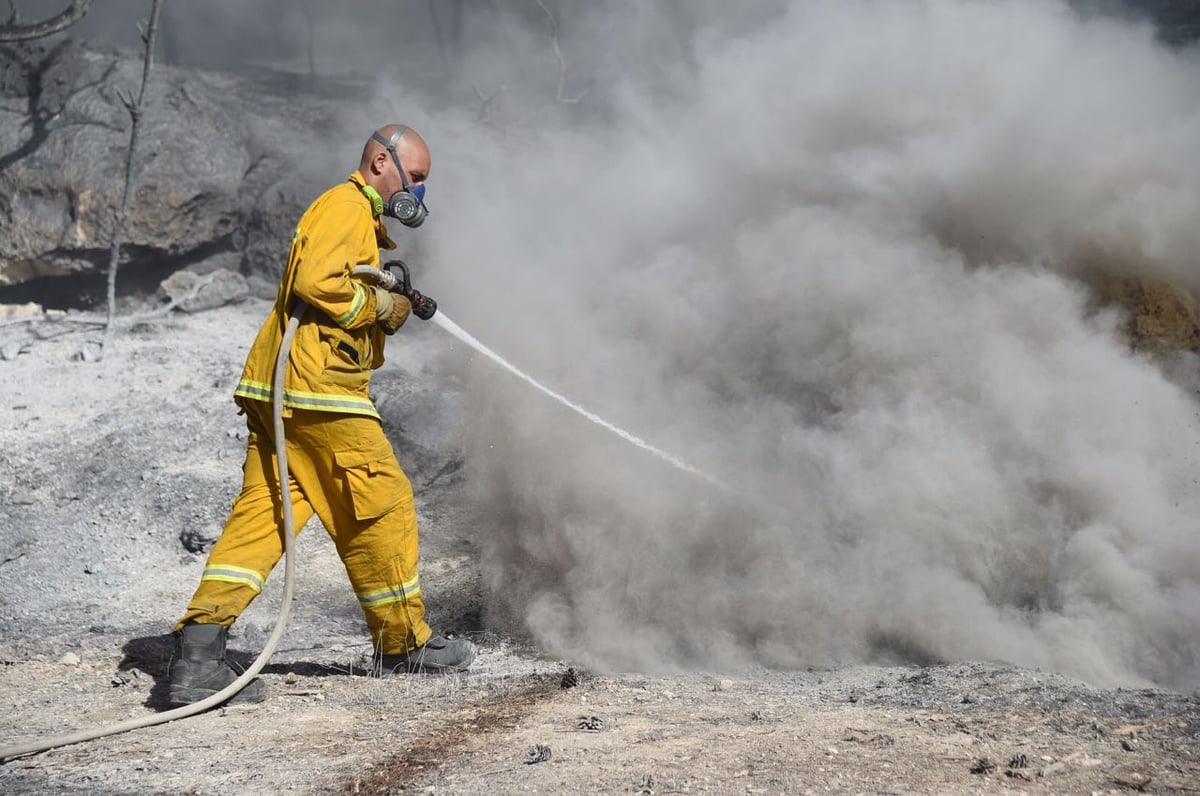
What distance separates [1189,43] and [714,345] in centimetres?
485

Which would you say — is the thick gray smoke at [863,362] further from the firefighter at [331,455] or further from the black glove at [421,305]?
the black glove at [421,305]

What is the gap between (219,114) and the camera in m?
8.71

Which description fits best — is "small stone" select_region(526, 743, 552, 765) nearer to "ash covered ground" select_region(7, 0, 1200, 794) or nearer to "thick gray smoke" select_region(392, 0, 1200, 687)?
"ash covered ground" select_region(7, 0, 1200, 794)

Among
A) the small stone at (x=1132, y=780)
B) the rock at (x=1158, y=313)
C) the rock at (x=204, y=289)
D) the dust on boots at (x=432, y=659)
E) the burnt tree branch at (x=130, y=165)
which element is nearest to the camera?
the small stone at (x=1132, y=780)

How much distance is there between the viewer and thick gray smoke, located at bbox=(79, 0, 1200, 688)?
3.73 meters

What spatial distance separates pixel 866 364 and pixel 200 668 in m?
2.89

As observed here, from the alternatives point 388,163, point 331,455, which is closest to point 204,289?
point 388,163

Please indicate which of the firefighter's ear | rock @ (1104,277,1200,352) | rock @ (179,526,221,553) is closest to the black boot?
the firefighter's ear

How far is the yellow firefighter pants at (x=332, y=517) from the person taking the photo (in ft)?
11.5

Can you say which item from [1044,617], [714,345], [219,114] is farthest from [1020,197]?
[219,114]

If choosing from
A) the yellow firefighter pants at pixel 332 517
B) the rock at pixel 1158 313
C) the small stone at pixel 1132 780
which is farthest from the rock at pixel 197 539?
the rock at pixel 1158 313

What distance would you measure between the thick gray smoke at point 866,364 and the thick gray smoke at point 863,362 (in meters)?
0.01

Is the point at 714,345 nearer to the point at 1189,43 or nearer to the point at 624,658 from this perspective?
the point at 624,658

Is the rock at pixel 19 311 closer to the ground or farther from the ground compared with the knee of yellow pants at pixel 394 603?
farther from the ground
